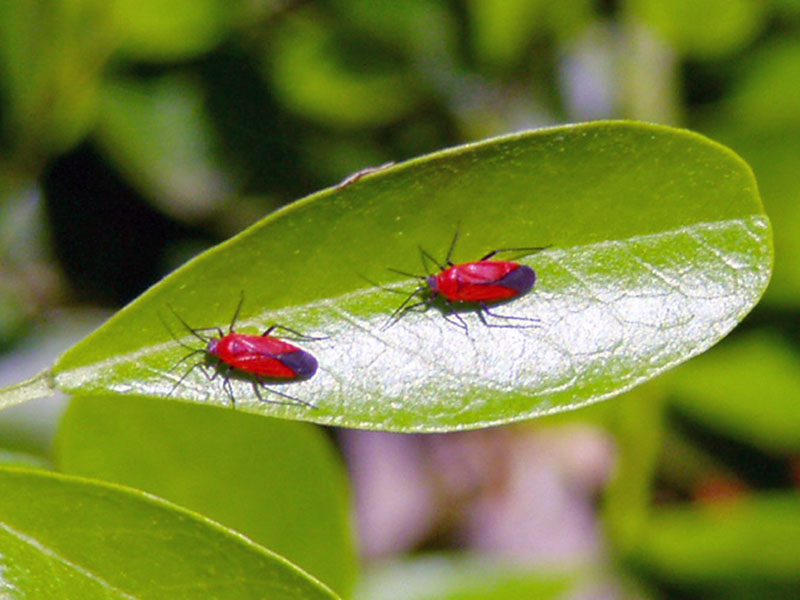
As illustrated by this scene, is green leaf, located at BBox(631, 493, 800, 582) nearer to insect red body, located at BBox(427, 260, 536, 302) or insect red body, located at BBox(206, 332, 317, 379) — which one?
insect red body, located at BBox(427, 260, 536, 302)

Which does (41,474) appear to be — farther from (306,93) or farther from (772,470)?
(772,470)

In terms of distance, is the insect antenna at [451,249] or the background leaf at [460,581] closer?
the insect antenna at [451,249]

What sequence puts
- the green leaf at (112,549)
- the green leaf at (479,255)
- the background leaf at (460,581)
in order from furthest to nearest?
1. the background leaf at (460,581)
2. the green leaf at (479,255)
3. the green leaf at (112,549)

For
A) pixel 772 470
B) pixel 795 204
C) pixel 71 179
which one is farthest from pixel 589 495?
pixel 71 179

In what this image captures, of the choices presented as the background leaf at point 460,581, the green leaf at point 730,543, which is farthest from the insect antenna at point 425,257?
the green leaf at point 730,543

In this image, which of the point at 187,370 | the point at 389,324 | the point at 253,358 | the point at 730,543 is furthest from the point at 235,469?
the point at 730,543

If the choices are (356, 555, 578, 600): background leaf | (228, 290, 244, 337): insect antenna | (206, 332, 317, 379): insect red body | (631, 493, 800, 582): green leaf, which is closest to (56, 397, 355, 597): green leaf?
(206, 332, 317, 379): insect red body

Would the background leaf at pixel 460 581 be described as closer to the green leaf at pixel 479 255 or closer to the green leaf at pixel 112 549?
the green leaf at pixel 479 255
